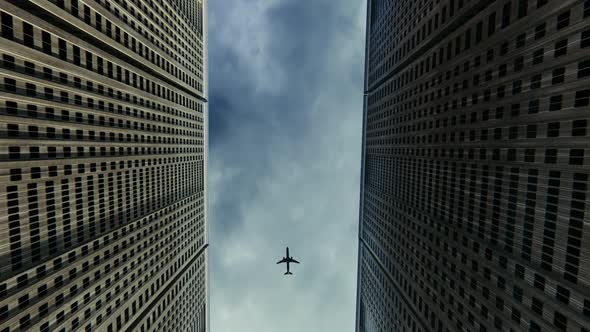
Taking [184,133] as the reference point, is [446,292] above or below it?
below

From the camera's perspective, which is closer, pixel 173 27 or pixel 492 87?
pixel 492 87

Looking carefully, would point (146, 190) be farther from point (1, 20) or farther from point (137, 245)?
point (1, 20)

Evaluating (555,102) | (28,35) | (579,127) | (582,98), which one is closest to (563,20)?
(555,102)

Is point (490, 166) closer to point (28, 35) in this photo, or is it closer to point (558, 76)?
point (558, 76)

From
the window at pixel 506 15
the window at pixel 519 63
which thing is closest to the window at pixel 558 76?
the window at pixel 519 63

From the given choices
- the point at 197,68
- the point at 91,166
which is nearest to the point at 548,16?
the point at 91,166

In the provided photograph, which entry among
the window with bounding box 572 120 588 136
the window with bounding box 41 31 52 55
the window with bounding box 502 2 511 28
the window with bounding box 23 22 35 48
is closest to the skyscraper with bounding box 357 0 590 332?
the window with bounding box 572 120 588 136
